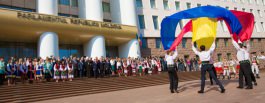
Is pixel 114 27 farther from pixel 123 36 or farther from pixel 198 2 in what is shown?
pixel 198 2

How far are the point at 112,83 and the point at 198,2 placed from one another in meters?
31.4

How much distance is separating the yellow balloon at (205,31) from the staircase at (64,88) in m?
7.37

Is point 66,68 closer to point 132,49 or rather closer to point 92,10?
point 92,10

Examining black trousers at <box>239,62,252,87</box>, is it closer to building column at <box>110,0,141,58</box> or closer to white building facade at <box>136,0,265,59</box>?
building column at <box>110,0,141,58</box>

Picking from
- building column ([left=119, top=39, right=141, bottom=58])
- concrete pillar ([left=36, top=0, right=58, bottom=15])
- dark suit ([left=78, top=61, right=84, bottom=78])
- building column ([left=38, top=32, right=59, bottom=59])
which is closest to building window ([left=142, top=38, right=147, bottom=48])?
building column ([left=119, top=39, right=141, bottom=58])

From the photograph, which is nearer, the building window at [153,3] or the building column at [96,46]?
the building column at [96,46]

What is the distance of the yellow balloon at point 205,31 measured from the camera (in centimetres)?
1216

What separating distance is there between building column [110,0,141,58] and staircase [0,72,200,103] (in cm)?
1020

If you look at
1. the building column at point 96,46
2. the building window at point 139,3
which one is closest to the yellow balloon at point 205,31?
the building column at point 96,46

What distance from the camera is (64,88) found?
15.6m

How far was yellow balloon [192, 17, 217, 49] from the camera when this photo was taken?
1216 cm

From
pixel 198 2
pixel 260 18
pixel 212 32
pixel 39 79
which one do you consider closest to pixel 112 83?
pixel 39 79

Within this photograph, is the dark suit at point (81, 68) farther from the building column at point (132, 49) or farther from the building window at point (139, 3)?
the building window at point (139, 3)

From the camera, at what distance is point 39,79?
1789 cm
